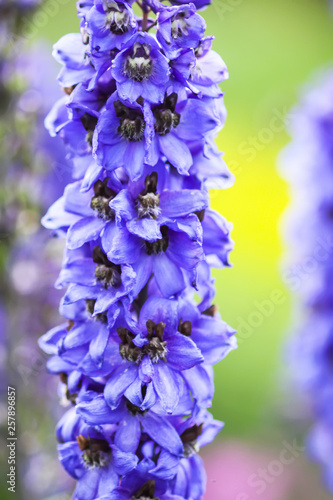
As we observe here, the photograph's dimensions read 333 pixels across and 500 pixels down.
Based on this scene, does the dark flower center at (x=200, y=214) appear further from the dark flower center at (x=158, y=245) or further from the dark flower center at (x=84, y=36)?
the dark flower center at (x=84, y=36)

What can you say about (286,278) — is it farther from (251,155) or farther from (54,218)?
(251,155)

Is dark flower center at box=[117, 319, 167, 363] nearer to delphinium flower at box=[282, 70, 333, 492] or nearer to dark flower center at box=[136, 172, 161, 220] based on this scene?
Result: dark flower center at box=[136, 172, 161, 220]

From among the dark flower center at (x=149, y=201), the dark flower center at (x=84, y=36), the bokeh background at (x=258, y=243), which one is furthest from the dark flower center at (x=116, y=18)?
the bokeh background at (x=258, y=243)

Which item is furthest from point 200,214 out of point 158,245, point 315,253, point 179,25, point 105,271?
point 315,253

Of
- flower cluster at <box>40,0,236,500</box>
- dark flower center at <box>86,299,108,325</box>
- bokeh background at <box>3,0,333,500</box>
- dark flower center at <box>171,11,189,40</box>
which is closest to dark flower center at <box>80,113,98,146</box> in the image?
flower cluster at <box>40,0,236,500</box>

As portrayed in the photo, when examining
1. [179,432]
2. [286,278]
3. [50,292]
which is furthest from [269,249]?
[179,432]
